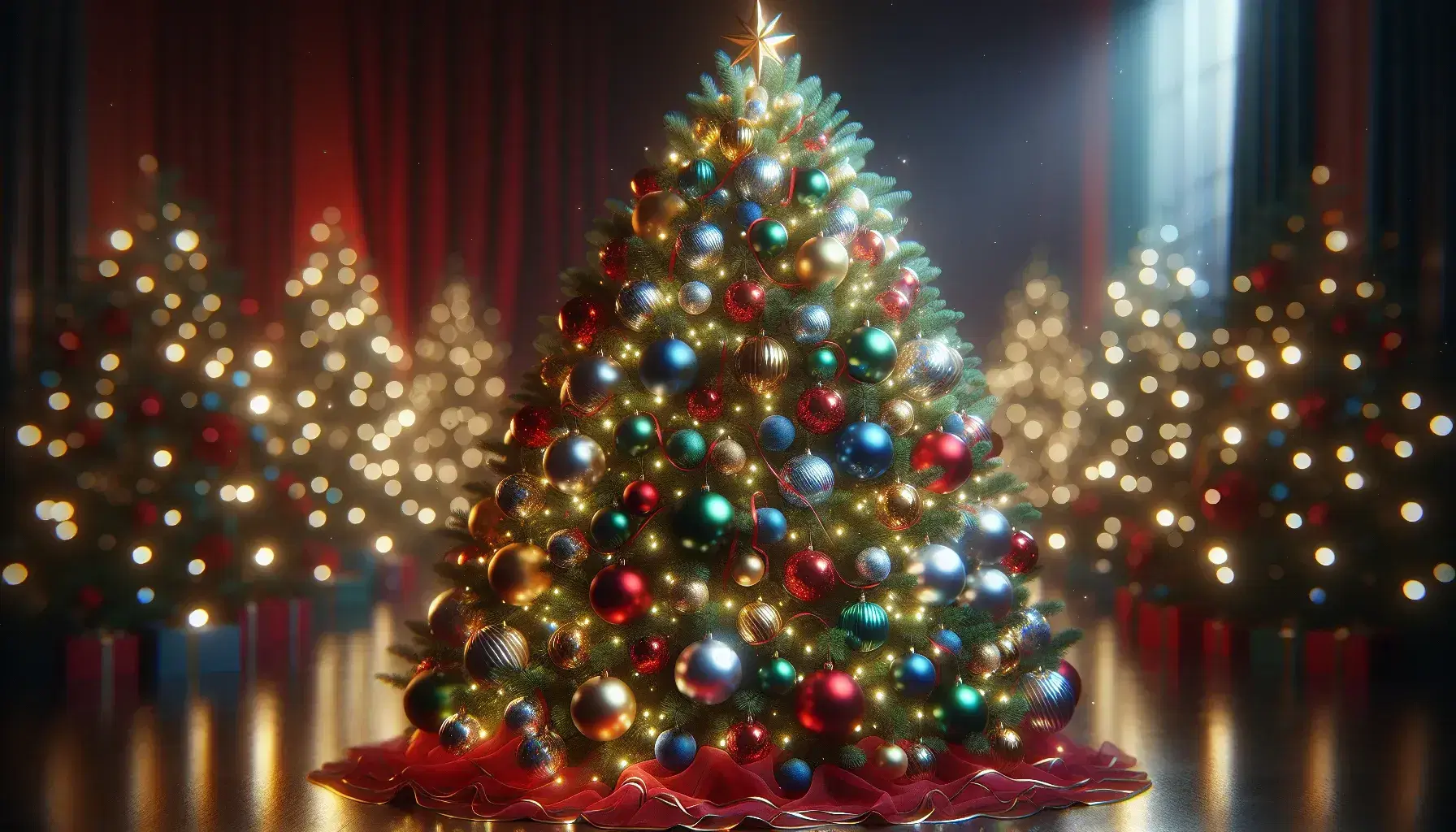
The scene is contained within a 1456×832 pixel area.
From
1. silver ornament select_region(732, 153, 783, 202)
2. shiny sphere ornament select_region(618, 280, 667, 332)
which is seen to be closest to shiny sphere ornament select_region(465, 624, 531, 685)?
shiny sphere ornament select_region(618, 280, 667, 332)

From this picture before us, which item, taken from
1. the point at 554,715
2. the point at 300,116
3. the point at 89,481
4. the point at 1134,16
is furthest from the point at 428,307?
the point at 554,715

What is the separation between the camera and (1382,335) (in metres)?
5.02

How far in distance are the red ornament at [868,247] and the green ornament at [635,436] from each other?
76 cm

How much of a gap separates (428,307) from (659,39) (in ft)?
9.82

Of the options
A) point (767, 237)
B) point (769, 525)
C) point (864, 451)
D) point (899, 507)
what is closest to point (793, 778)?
point (769, 525)

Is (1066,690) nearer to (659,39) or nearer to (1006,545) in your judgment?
(1006,545)

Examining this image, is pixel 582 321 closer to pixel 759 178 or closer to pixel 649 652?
pixel 759 178

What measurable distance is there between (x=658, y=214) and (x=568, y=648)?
1209 millimetres

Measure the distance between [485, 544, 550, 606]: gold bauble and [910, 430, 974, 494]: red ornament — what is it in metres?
1.05

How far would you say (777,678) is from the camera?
2.80 m

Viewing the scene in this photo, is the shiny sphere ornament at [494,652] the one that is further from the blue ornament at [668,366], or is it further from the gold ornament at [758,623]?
the blue ornament at [668,366]

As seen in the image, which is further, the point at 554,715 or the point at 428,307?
the point at 428,307

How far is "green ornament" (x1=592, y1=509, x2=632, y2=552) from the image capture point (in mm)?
2873

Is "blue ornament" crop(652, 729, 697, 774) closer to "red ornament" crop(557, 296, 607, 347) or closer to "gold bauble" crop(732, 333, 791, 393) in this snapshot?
"gold bauble" crop(732, 333, 791, 393)
